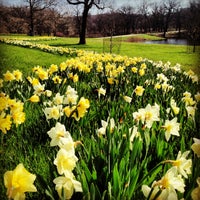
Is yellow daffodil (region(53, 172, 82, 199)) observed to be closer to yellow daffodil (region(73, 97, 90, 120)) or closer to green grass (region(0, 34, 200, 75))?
green grass (region(0, 34, 200, 75))

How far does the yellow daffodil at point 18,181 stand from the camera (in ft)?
2.61

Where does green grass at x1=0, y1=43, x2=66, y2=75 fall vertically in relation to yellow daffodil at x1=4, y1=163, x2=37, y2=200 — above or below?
below

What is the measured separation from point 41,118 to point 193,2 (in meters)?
1.82

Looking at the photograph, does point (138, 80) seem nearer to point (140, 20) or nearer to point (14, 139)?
point (14, 139)

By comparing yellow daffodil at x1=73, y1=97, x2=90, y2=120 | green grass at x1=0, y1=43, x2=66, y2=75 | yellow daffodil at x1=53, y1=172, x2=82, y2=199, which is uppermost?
yellow daffodil at x1=73, y1=97, x2=90, y2=120

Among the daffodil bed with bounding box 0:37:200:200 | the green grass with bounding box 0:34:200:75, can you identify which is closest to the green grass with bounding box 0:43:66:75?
the green grass with bounding box 0:34:200:75

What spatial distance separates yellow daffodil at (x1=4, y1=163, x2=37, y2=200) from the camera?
80cm

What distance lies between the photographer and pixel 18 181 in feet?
2.66

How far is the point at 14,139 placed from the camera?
2.03 meters

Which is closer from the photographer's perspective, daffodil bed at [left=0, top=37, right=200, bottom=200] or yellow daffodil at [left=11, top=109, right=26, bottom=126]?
daffodil bed at [left=0, top=37, right=200, bottom=200]

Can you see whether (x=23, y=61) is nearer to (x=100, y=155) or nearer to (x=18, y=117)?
(x=18, y=117)

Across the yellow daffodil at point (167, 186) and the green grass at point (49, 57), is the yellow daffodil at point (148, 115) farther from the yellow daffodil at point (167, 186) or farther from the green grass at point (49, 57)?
the yellow daffodil at point (167, 186)

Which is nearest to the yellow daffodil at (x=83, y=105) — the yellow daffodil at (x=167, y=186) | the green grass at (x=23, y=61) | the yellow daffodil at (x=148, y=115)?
the yellow daffodil at (x=148, y=115)

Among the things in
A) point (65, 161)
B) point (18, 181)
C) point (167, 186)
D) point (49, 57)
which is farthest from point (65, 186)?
point (49, 57)
